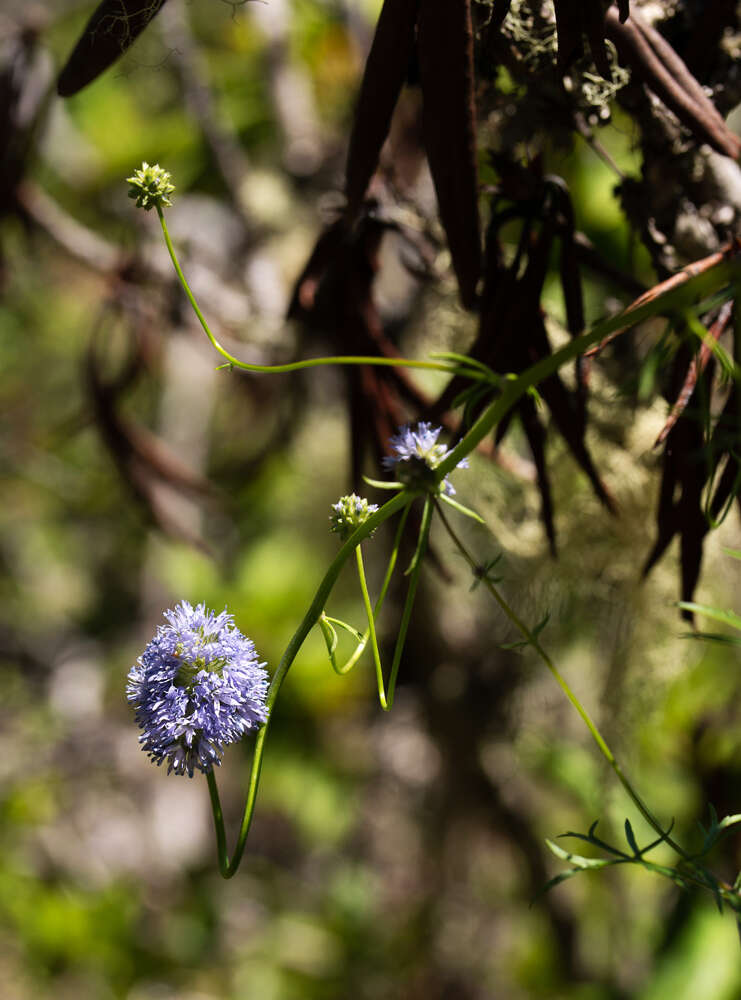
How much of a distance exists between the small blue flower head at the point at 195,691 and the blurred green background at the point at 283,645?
32 centimetres

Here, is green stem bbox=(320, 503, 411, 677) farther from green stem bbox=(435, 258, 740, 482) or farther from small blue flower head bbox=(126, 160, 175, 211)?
small blue flower head bbox=(126, 160, 175, 211)

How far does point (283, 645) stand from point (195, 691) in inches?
44.5

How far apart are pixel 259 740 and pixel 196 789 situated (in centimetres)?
190

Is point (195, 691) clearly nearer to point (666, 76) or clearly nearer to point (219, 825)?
point (219, 825)

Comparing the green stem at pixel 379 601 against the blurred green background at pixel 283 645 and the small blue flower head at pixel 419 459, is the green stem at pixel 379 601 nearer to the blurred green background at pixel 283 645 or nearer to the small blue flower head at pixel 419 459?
the small blue flower head at pixel 419 459

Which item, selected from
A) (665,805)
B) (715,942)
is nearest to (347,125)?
(665,805)

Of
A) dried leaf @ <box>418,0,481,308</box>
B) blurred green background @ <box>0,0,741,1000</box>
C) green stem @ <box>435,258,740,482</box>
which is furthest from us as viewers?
blurred green background @ <box>0,0,741,1000</box>

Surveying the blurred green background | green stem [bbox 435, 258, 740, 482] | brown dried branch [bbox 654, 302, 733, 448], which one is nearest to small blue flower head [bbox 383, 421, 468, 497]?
green stem [bbox 435, 258, 740, 482]

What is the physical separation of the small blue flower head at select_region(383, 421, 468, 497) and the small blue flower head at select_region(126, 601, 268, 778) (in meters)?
0.09

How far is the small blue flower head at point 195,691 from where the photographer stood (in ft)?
0.91

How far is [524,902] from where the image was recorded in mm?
1290

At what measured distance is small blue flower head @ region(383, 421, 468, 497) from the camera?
0.27m

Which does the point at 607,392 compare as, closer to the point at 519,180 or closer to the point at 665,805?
the point at 519,180

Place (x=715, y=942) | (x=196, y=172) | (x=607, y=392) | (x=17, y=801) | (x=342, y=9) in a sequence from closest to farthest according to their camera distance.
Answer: (x=607, y=392), (x=715, y=942), (x=342, y=9), (x=196, y=172), (x=17, y=801)
